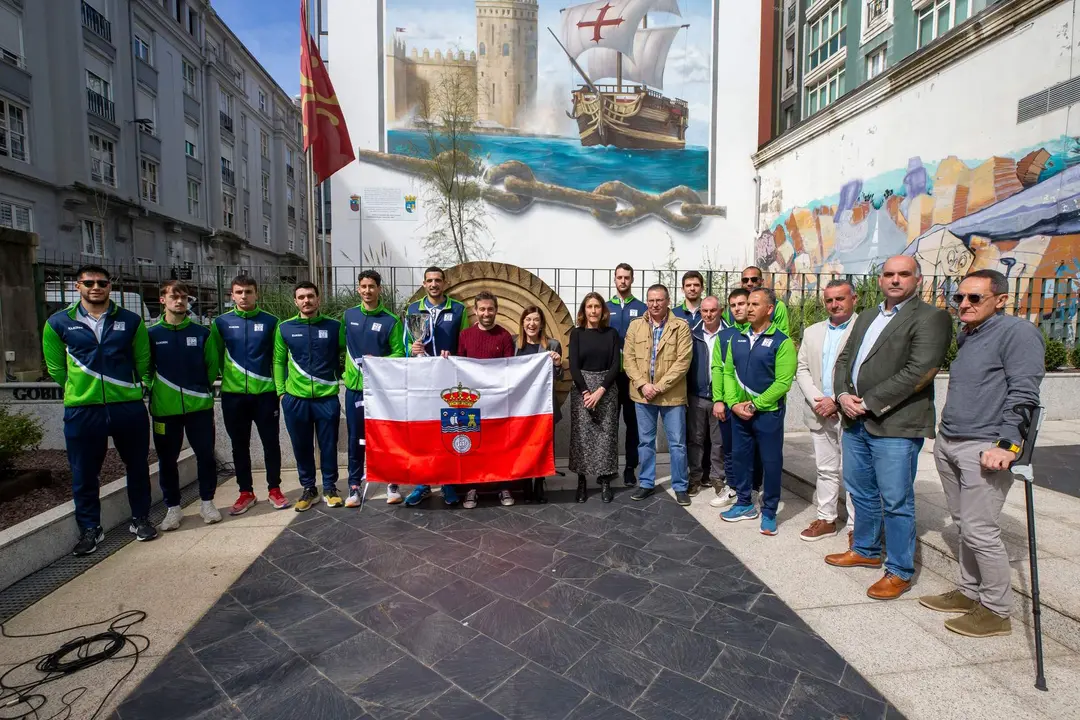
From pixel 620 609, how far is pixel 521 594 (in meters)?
0.60

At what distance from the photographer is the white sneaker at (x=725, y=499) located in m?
4.87

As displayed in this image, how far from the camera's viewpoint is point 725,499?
4.91m

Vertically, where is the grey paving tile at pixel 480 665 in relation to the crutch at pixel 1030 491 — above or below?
below

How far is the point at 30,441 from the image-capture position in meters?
4.71

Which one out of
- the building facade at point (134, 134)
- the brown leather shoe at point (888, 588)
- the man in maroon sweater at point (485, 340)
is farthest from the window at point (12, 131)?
the brown leather shoe at point (888, 588)

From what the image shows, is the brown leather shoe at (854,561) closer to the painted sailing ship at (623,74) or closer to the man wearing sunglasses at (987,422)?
the man wearing sunglasses at (987,422)

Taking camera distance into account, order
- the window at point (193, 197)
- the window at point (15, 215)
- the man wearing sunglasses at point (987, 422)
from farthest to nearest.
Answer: the window at point (193, 197)
the window at point (15, 215)
the man wearing sunglasses at point (987, 422)

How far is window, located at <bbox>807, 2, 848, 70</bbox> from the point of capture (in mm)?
17391

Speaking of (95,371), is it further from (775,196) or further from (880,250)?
(775,196)

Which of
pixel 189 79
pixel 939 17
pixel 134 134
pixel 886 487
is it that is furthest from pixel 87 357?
pixel 189 79

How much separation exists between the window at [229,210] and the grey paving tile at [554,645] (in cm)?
3361

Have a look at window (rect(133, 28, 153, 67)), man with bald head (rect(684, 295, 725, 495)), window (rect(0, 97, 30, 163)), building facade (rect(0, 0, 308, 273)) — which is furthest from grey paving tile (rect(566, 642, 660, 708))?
window (rect(133, 28, 153, 67))

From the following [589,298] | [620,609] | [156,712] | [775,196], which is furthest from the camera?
[775,196]

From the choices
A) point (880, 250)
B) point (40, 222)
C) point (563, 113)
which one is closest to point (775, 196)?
point (880, 250)
